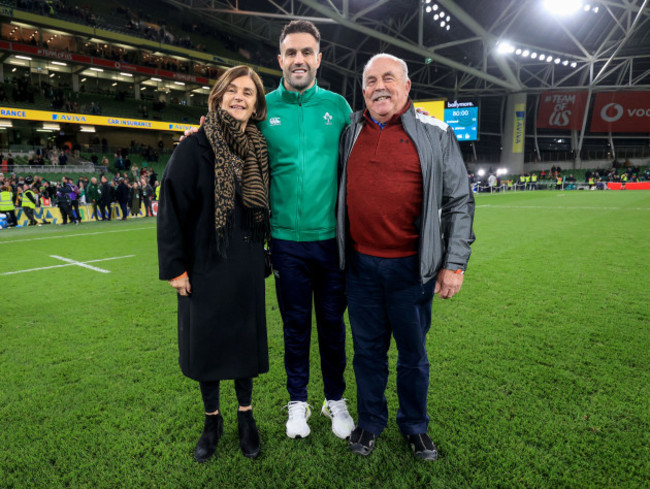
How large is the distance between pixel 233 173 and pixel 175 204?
328mm

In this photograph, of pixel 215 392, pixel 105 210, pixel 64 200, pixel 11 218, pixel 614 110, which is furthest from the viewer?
pixel 614 110

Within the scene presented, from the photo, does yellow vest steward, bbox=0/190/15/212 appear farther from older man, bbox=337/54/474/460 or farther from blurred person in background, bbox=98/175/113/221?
older man, bbox=337/54/474/460

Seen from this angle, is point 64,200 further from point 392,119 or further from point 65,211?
point 392,119

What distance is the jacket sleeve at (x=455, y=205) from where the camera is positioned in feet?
6.83

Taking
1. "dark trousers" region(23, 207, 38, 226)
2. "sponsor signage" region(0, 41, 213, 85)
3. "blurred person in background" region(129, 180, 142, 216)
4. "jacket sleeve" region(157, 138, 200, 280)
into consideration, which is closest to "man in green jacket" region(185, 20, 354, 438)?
"jacket sleeve" region(157, 138, 200, 280)

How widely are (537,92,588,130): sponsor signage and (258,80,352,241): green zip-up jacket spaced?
4404 cm

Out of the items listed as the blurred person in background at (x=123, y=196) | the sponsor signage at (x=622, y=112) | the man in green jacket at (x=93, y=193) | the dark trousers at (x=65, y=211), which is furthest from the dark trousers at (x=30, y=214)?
the sponsor signage at (x=622, y=112)

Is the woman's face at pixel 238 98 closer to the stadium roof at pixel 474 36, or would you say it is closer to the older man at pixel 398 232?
the older man at pixel 398 232

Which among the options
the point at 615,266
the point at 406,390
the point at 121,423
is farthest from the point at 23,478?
the point at 615,266

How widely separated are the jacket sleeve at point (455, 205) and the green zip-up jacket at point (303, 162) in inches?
25.0

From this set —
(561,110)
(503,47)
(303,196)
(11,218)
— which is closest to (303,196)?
(303,196)

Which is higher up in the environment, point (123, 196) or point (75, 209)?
point (123, 196)

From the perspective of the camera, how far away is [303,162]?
2.28 metres

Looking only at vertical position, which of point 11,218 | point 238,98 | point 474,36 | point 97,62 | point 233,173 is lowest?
point 11,218
